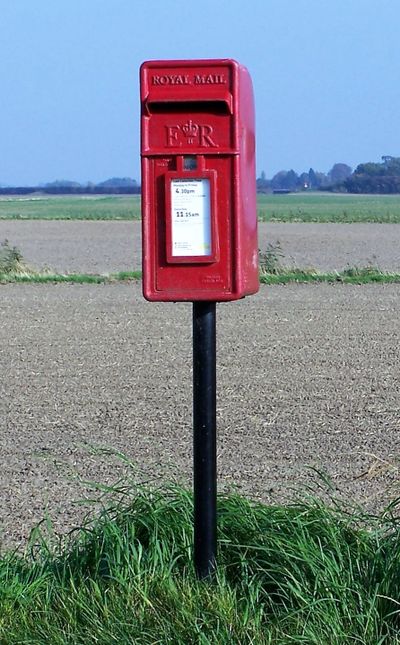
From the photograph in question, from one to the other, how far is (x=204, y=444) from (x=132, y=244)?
38.0 metres

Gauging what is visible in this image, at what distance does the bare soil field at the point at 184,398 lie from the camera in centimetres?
714

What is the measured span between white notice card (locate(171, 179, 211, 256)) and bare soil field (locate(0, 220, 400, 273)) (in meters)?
20.8

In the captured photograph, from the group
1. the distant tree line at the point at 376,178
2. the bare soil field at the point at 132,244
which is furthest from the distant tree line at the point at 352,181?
the bare soil field at the point at 132,244

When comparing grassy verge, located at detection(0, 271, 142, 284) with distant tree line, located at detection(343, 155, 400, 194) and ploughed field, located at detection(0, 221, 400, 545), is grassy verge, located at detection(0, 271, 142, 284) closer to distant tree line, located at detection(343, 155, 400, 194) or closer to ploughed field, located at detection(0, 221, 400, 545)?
ploughed field, located at detection(0, 221, 400, 545)

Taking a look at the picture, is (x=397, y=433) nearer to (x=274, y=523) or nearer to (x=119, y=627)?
(x=274, y=523)

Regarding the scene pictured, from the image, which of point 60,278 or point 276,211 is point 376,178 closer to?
point 276,211

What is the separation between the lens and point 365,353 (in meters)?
12.8

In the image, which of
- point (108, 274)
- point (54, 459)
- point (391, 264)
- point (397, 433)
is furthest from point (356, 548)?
point (391, 264)

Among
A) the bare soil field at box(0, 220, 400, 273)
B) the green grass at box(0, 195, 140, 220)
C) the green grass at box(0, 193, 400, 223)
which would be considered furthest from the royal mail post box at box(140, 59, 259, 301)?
the green grass at box(0, 195, 140, 220)

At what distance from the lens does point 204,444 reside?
452cm

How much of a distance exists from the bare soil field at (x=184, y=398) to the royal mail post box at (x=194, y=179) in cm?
174

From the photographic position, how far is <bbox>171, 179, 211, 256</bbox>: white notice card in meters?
4.51

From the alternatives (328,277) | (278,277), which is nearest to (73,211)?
(328,277)

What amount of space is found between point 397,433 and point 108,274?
586 inches
